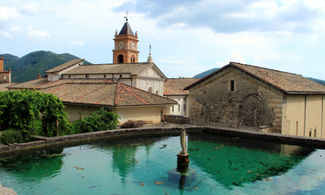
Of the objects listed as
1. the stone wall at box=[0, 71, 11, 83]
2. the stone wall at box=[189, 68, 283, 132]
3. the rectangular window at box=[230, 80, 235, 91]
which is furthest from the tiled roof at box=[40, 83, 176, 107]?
the stone wall at box=[0, 71, 11, 83]

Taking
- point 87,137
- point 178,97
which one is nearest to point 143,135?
point 87,137

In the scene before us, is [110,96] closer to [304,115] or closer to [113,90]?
[113,90]

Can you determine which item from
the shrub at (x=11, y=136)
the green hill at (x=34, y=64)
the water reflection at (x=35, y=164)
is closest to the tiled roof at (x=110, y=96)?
the shrub at (x=11, y=136)

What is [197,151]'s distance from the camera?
46.2 feet

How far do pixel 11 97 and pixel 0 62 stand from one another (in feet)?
188

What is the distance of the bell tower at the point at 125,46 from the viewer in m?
46.5

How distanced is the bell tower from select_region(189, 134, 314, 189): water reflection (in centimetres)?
3227

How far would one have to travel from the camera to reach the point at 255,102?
1905 cm

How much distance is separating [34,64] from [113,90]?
125m

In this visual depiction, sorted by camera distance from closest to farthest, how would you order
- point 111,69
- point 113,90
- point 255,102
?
1. point 255,102
2. point 113,90
3. point 111,69

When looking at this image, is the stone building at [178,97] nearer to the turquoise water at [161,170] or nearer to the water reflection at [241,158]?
the water reflection at [241,158]

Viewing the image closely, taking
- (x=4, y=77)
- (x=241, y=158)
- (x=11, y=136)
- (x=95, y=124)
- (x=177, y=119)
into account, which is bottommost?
(x=241, y=158)

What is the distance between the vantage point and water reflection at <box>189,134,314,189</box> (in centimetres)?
1054

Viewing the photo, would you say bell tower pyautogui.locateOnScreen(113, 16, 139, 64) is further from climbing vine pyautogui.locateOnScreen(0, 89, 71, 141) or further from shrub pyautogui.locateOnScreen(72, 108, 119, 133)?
climbing vine pyautogui.locateOnScreen(0, 89, 71, 141)
